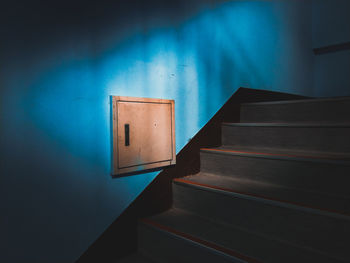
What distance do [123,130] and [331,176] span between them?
38.6 inches

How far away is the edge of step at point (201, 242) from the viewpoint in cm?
93

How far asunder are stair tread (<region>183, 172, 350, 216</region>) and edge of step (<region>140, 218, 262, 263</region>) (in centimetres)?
29

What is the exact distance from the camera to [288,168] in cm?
130

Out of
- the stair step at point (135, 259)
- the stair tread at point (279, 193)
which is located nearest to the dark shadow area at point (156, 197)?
the stair step at point (135, 259)

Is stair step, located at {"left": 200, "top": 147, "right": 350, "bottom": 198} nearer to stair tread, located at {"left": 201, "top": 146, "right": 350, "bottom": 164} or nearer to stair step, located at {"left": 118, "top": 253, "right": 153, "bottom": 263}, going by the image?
stair tread, located at {"left": 201, "top": 146, "right": 350, "bottom": 164}

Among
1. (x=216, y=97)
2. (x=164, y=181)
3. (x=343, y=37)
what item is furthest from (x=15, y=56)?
(x=343, y=37)

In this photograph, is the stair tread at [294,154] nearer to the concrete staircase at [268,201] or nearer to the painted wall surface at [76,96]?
the concrete staircase at [268,201]

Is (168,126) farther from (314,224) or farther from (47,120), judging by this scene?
(314,224)

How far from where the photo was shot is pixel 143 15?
130cm

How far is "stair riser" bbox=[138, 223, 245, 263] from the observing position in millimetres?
1030

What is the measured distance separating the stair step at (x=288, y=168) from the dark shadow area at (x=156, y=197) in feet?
0.37

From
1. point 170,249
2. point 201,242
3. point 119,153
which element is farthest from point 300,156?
point 119,153

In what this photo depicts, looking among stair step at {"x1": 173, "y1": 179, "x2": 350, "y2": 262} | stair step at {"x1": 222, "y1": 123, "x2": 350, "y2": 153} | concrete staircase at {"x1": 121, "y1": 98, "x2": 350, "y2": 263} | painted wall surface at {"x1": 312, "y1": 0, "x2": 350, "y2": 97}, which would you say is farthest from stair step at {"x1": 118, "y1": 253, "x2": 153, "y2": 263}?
painted wall surface at {"x1": 312, "y1": 0, "x2": 350, "y2": 97}

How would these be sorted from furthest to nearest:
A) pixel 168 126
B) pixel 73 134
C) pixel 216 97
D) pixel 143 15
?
pixel 216 97 → pixel 168 126 → pixel 143 15 → pixel 73 134
